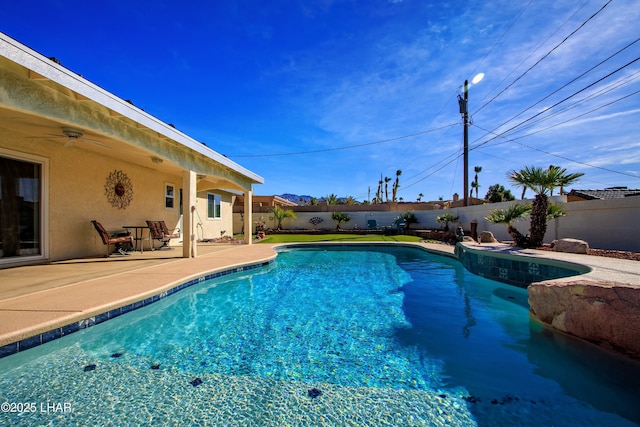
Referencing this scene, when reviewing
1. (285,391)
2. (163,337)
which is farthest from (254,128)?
(285,391)

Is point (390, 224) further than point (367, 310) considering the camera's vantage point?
Yes

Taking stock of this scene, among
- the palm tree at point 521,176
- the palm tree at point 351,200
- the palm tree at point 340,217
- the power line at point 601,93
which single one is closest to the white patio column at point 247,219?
the palm tree at point 521,176

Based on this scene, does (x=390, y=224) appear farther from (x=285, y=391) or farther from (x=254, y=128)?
(x=285, y=391)

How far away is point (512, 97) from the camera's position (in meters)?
14.1

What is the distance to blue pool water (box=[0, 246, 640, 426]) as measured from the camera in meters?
2.46

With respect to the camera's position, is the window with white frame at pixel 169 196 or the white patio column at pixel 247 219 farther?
the white patio column at pixel 247 219

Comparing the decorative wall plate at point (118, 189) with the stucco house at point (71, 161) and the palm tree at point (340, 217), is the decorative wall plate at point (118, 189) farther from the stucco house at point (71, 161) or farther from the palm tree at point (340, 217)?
the palm tree at point (340, 217)

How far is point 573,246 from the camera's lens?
310 inches

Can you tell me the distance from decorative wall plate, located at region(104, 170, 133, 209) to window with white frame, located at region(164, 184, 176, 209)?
2056 mm

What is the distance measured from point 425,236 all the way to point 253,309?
14.6 meters

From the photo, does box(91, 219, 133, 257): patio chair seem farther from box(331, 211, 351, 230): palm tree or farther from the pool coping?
box(331, 211, 351, 230): palm tree

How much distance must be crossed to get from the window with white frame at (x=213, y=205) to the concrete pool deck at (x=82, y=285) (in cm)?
808

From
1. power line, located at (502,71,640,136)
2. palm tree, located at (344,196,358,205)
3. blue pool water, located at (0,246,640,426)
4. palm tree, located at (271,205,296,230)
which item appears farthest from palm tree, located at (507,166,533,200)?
palm tree, located at (344,196,358,205)

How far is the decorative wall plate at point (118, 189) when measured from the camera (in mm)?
8836
